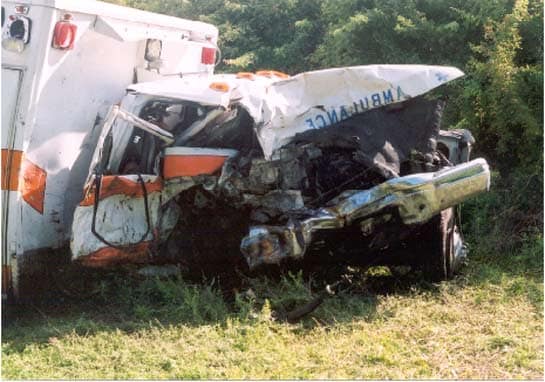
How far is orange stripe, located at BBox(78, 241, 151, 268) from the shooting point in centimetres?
491

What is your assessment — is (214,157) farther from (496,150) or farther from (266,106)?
(496,150)

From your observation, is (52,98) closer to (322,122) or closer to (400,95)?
(322,122)

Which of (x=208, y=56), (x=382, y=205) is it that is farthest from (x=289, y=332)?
(x=208, y=56)

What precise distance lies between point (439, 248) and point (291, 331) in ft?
4.32

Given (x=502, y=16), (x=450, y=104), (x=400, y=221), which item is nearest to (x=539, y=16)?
(x=502, y=16)

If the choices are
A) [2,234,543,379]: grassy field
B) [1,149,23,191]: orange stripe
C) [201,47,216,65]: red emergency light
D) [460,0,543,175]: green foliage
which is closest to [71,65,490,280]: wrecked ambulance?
[2,234,543,379]: grassy field

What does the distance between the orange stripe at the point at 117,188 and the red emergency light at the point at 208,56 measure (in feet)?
6.36

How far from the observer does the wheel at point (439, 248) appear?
16.3ft

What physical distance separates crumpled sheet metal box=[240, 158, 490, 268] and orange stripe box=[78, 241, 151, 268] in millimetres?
805

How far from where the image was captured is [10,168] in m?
4.76

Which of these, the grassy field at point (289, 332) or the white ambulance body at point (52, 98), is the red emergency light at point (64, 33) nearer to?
the white ambulance body at point (52, 98)

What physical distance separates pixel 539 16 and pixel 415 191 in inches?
131

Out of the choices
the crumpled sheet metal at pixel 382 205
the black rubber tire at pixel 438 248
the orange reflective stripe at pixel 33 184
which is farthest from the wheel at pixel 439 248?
the orange reflective stripe at pixel 33 184

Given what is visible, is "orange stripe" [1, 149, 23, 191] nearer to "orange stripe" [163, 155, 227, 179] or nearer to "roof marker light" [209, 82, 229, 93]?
"orange stripe" [163, 155, 227, 179]
